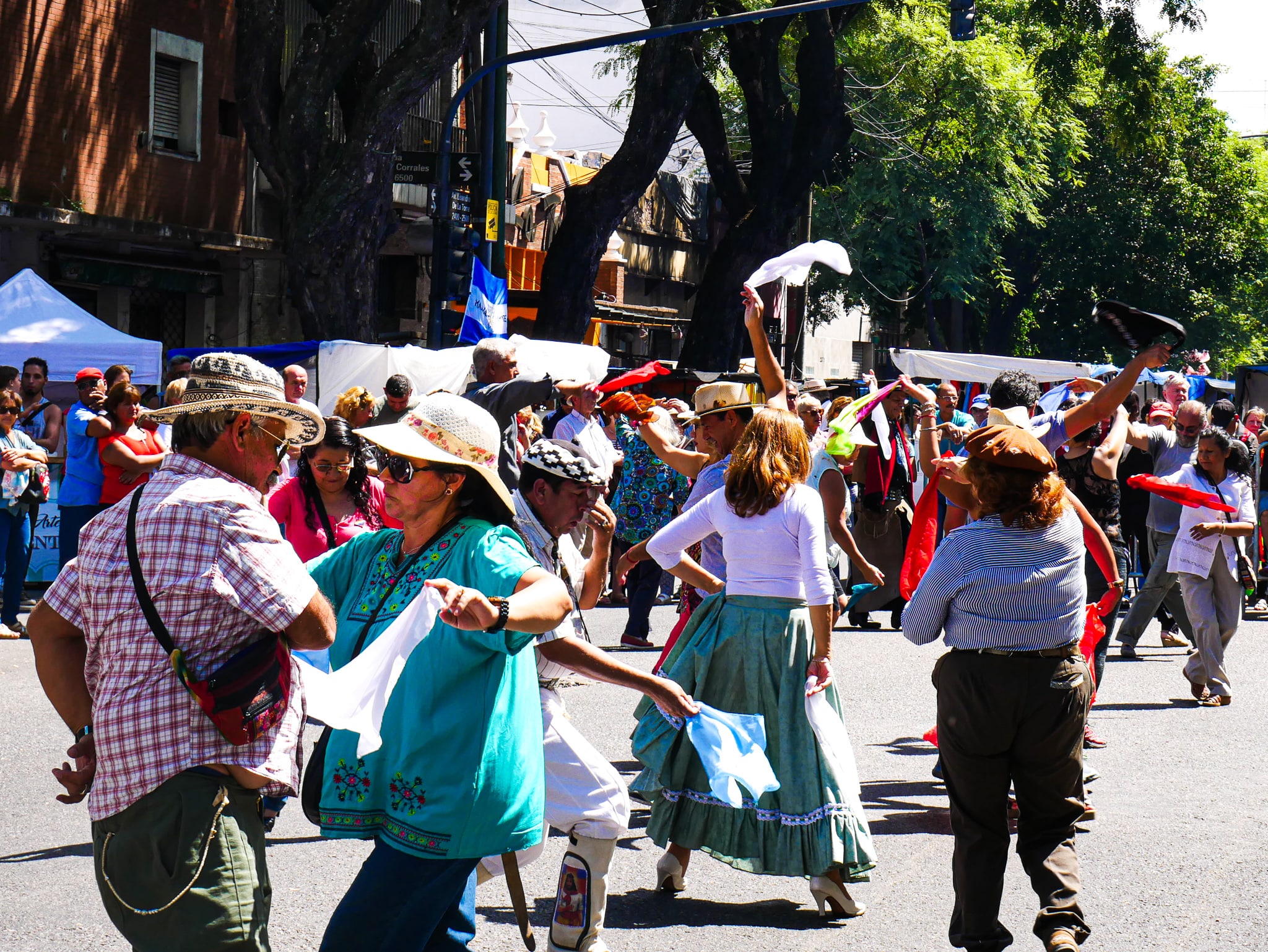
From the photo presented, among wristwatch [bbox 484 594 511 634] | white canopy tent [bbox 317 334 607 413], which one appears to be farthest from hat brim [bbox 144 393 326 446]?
white canopy tent [bbox 317 334 607 413]

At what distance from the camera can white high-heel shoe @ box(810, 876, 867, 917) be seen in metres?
5.11

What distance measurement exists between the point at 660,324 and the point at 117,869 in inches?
1167

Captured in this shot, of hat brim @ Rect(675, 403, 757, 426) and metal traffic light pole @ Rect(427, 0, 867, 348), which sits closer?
hat brim @ Rect(675, 403, 757, 426)

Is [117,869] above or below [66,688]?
below

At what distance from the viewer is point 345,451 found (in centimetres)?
643

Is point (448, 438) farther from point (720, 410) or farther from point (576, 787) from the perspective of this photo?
point (720, 410)

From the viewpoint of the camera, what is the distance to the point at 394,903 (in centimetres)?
327

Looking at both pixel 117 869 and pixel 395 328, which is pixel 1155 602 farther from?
pixel 395 328

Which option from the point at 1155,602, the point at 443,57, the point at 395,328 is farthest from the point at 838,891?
the point at 395,328

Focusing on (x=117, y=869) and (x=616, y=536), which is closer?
(x=117, y=869)

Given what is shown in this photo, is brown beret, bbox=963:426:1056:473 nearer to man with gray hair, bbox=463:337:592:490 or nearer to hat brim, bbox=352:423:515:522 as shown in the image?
hat brim, bbox=352:423:515:522

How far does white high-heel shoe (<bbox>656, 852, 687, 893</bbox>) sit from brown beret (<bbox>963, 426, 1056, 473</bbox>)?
1.79 m

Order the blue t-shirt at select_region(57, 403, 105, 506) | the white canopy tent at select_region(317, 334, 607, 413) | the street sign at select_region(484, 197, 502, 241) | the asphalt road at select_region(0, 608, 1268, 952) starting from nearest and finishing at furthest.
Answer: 1. the asphalt road at select_region(0, 608, 1268, 952)
2. the blue t-shirt at select_region(57, 403, 105, 506)
3. the white canopy tent at select_region(317, 334, 607, 413)
4. the street sign at select_region(484, 197, 502, 241)

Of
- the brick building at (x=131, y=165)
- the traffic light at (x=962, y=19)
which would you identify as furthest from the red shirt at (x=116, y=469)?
the traffic light at (x=962, y=19)
